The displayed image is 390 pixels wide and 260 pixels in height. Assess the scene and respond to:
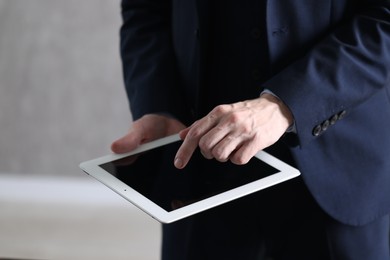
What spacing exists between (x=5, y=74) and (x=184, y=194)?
1.53m

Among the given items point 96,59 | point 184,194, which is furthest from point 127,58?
point 96,59

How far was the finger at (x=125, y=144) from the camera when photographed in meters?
1.04

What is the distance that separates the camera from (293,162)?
1108mm

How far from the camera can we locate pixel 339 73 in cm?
101

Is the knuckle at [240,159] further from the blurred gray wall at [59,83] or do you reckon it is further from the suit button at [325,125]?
the blurred gray wall at [59,83]

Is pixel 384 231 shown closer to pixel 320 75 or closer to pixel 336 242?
pixel 336 242

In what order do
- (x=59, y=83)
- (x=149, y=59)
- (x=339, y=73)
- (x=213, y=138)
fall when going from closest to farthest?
1. (x=213, y=138)
2. (x=339, y=73)
3. (x=149, y=59)
4. (x=59, y=83)

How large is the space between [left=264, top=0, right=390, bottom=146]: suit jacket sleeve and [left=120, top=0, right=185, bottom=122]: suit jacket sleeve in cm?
24

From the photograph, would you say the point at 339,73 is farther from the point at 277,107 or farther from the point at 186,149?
the point at 186,149

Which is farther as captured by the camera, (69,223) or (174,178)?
(69,223)

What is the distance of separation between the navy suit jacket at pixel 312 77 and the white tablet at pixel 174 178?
88mm

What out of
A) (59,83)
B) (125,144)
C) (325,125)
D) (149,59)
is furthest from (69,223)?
(325,125)

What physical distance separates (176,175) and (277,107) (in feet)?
0.59

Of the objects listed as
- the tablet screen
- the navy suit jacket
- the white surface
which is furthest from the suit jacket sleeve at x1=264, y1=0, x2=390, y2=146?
the white surface
